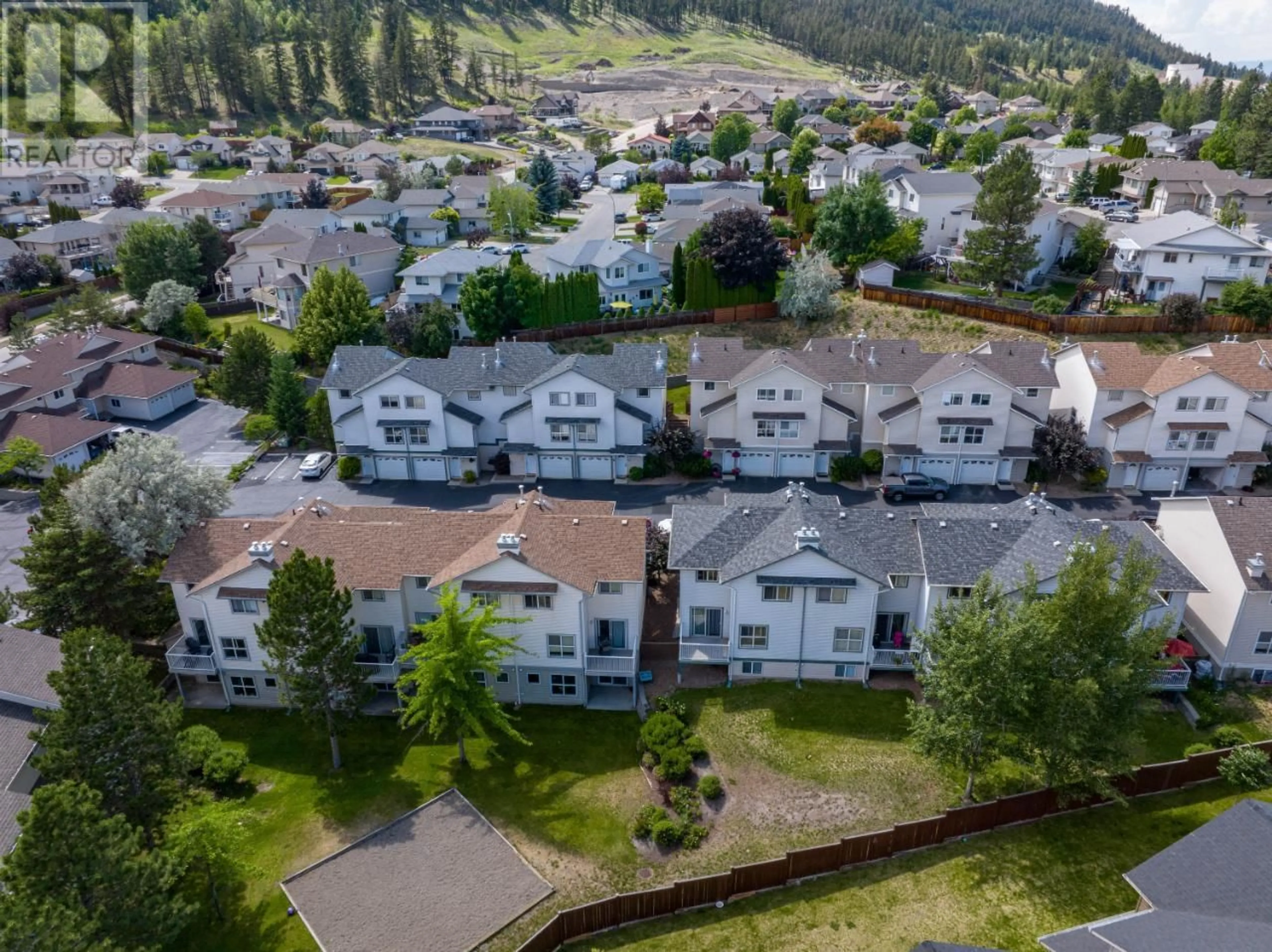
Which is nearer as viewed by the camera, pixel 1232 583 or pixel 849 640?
pixel 1232 583

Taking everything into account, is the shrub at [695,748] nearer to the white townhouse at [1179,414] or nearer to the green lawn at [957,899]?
the green lawn at [957,899]

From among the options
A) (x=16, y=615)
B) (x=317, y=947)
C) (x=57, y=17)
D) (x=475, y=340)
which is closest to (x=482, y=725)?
(x=317, y=947)

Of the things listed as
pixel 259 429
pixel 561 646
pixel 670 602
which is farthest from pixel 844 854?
pixel 259 429

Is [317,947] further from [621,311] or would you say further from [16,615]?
[621,311]

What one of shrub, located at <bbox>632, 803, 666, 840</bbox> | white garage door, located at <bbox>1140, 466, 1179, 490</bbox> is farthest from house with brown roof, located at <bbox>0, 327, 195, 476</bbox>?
white garage door, located at <bbox>1140, 466, 1179, 490</bbox>

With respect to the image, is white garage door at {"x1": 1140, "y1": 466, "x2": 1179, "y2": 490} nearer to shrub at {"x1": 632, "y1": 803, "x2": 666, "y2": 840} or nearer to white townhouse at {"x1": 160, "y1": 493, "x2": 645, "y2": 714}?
white townhouse at {"x1": 160, "y1": 493, "x2": 645, "y2": 714}

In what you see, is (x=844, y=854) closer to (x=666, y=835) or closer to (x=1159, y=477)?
(x=666, y=835)
